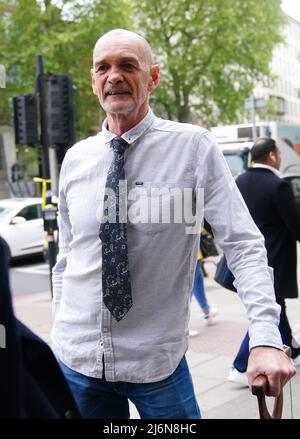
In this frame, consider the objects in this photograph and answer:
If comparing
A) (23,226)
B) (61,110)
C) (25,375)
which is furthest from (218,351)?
(23,226)

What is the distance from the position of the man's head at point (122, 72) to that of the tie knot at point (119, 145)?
72mm

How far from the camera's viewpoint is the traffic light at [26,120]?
9359 millimetres

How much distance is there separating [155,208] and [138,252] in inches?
5.2

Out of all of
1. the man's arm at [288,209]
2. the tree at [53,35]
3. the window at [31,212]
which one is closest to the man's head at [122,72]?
the man's arm at [288,209]

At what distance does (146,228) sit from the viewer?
1.92 m

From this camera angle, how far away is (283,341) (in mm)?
5012

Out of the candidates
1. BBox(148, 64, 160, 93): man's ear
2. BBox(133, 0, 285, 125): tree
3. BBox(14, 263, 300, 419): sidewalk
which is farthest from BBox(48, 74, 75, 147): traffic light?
BBox(133, 0, 285, 125): tree

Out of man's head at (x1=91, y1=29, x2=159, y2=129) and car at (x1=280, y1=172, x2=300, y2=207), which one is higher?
man's head at (x1=91, y1=29, x2=159, y2=129)

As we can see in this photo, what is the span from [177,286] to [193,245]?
13cm

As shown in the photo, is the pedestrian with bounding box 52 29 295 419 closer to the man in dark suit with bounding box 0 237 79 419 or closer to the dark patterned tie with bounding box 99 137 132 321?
the dark patterned tie with bounding box 99 137 132 321

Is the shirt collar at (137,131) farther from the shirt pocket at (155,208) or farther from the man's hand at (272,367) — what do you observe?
the man's hand at (272,367)

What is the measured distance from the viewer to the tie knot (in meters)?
2.03

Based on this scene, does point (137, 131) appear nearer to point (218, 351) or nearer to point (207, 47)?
point (218, 351)

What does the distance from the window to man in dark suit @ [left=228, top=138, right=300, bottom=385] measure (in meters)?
10.4
